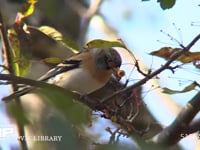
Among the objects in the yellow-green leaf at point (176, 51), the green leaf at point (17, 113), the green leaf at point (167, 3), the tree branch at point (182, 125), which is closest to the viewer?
the green leaf at point (17, 113)

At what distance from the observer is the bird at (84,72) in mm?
3138

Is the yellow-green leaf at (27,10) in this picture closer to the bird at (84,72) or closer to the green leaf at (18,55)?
the green leaf at (18,55)

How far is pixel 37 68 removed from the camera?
3.02 meters

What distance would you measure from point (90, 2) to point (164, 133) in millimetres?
2273

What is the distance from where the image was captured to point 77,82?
3168 millimetres

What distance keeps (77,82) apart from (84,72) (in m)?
0.13

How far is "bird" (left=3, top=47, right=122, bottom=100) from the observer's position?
314 centimetres

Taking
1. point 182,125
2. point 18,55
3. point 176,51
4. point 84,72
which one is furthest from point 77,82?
point 176,51

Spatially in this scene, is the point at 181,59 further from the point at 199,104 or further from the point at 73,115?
the point at 73,115

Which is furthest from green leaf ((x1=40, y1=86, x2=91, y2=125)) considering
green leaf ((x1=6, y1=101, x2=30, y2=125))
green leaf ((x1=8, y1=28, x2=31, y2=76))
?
green leaf ((x1=8, y1=28, x2=31, y2=76))

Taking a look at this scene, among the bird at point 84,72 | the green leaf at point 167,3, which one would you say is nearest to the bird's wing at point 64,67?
the bird at point 84,72

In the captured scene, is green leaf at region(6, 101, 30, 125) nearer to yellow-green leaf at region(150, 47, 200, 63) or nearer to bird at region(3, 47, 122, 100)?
yellow-green leaf at region(150, 47, 200, 63)

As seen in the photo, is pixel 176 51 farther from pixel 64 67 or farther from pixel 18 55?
pixel 64 67

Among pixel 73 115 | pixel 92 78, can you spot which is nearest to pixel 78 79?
pixel 92 78
